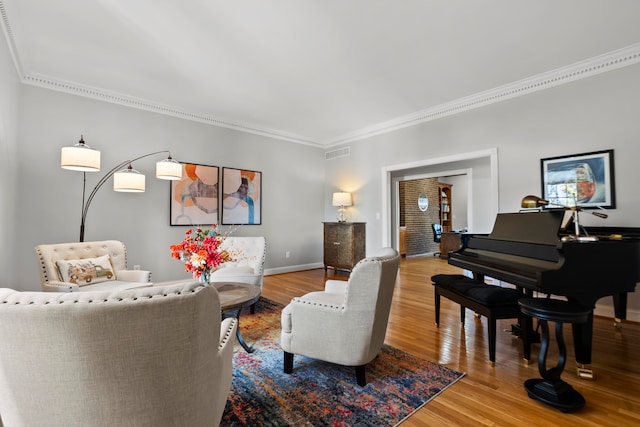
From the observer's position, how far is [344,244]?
557 cm

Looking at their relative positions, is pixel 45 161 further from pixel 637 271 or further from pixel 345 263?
pixel 637 271

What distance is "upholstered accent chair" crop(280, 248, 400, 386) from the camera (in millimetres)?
1822

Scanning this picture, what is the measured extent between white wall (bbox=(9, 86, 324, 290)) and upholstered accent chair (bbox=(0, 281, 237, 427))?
370 cm

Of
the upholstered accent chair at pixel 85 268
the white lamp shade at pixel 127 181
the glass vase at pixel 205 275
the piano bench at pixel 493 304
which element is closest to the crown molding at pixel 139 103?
the white lamp shade at pixel 127 181

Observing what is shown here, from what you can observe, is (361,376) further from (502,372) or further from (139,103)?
(139,103)

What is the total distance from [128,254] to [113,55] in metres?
2.58

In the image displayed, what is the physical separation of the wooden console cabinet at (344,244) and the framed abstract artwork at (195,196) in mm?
2187

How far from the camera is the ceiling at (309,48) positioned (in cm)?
248

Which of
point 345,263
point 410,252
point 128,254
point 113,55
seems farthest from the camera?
point 410,252

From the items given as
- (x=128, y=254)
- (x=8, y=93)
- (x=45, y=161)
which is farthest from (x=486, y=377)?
(x=45, y=161)

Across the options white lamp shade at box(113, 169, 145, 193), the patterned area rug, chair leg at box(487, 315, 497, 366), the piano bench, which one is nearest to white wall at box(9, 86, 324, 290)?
white lamp shade at box(113, 169, 145, 193)

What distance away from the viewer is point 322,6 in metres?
2.44

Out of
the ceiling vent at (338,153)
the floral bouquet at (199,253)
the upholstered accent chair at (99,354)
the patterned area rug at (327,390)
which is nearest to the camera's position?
the upholstered accent chair at (99,354)

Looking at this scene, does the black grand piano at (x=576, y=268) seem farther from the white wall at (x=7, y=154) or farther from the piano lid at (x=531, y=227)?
the white wall at (x=7, y=154)
